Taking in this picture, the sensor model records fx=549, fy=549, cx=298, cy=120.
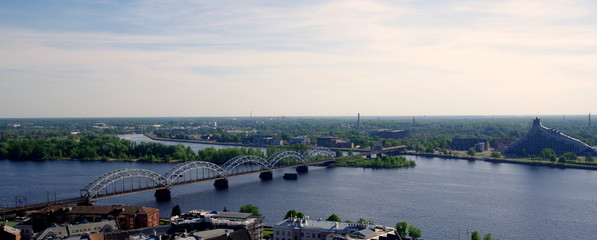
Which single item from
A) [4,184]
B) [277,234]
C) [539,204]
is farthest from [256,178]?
[277,234]

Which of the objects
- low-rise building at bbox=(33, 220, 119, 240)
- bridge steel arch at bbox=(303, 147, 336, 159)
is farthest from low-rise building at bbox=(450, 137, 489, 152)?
low-rise building at bbox=(33, 220, 119, 240)

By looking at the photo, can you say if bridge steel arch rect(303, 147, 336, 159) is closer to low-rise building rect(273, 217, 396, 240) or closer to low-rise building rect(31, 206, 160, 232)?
low-rise building rect(31, 206, 160, 232)

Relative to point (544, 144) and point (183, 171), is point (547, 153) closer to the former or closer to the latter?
point (544, 144)

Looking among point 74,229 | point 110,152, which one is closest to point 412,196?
point 74,229

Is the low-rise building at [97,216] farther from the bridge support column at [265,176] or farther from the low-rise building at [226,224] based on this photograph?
the bridge support column at [265,176]

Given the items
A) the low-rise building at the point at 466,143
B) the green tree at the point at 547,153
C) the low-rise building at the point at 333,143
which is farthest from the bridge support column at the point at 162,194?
the low-rise building at the point at 466,143

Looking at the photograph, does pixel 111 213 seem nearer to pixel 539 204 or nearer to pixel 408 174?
pixel 539 204
